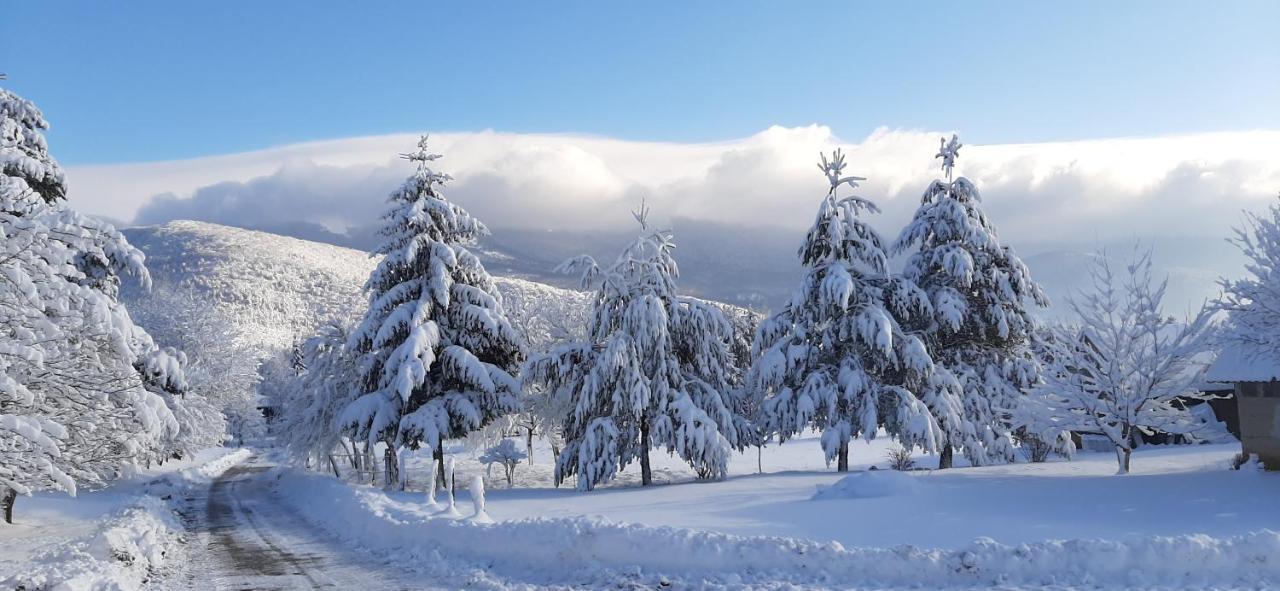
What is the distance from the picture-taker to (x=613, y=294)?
26.6 metres

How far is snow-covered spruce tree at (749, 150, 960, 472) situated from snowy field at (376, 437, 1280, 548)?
7.31 ft

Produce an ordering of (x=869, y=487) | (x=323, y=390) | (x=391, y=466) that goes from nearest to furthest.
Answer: (x=869, y=487) → (x=391, y=466) → (x=323, y=390)

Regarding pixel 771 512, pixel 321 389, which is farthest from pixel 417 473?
pixel 771 512

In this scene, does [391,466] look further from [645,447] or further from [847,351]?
[847,351]

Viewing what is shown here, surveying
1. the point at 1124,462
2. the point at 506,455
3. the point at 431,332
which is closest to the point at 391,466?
the point at 506,455

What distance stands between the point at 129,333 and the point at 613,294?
13211 millimetres

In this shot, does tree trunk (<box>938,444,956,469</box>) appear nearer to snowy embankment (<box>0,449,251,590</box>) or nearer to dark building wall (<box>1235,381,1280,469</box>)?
dark building wall (<box>1235,381,1280,469</box>)

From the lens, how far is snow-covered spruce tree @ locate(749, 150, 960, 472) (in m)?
25.6

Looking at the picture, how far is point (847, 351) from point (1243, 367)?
1028cm

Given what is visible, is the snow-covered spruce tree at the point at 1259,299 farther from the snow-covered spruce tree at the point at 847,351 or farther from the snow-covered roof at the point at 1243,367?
the snow-covered spruce tree at the point at 847,351

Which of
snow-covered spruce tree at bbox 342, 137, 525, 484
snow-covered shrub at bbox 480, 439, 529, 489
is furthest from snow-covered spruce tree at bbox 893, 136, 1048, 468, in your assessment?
snow-covered shrub at bbox 480, 439, 529, 489

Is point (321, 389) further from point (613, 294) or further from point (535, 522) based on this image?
point (535, 522)

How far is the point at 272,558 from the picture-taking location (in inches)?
604

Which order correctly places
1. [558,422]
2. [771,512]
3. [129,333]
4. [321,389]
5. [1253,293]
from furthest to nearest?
1. [321,389]
2. [558,422]
3. [129,333]
4. [1253,293]
5. [771,512]
